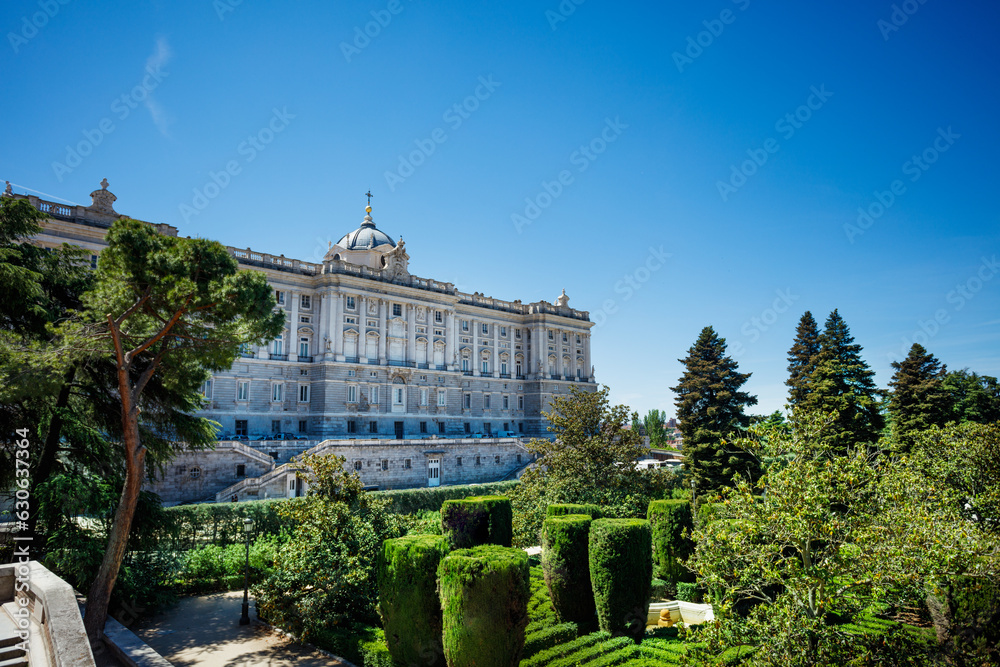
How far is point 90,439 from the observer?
49.1 ft

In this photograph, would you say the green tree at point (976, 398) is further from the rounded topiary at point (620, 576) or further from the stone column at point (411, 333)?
the stone column at point (411, 333)

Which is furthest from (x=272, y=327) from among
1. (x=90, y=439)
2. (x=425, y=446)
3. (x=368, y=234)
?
(x=368, y=234)

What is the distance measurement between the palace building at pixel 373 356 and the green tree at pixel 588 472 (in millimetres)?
16517

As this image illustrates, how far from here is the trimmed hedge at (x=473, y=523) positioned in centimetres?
1700

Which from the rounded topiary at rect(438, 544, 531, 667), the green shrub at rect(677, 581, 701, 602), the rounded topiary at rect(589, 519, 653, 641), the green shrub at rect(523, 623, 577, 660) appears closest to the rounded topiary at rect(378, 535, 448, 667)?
the rounded topiary at rect(438, 544, 531, 667)

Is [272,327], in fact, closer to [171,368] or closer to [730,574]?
[171,368]

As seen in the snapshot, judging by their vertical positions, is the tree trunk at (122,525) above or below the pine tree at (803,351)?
below

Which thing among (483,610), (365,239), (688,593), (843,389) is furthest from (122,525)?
(365,239)

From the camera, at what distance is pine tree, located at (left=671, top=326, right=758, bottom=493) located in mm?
32031

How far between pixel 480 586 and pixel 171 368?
9548 mm

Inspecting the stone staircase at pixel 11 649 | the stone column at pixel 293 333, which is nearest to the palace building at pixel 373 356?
the stone column at pixel 293 333

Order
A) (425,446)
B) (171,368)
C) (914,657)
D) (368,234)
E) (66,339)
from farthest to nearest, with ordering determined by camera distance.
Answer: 1. (368,234)
2. (425,446)
3. (171,368)
4. (66,339)
5. (914,657)

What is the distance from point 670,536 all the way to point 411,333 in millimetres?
32887

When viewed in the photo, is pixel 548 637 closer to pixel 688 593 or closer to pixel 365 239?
pixel 688 593
